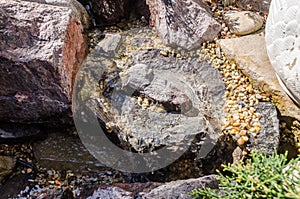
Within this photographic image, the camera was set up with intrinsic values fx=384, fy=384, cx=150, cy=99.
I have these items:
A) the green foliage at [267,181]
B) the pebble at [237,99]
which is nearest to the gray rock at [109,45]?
the pebble at [237,99]

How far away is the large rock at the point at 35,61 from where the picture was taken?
2078 millimetres

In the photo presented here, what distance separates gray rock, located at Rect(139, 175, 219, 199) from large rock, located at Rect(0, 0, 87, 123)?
760mm

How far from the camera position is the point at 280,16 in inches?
74.1

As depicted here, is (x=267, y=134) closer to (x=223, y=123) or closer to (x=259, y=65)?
(x=223, y=123)

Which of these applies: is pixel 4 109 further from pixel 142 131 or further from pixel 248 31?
pixel 248 31

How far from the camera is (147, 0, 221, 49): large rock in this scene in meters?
2.39

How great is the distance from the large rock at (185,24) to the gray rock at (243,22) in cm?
10

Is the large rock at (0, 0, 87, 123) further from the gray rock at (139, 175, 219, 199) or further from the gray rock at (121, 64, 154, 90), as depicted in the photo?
the gray rock at (139, 175, 219, 199)

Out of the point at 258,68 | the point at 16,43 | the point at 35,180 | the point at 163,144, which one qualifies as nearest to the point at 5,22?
the point at 16,43

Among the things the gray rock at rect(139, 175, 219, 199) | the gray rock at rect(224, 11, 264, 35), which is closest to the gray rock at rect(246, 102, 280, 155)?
the gray rock at rect(139, 175, 219, 199)

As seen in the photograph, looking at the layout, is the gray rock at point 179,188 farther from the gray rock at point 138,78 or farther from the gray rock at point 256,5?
the gray rock at point 256,5

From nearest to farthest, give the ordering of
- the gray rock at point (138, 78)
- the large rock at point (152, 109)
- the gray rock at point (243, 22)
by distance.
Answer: the large rock at point (152, 109), the gray rock at point (138, 78), the gray rock at point (243, 22)

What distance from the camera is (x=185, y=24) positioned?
2.41 metres

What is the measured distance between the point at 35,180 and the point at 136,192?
78 centimetres
